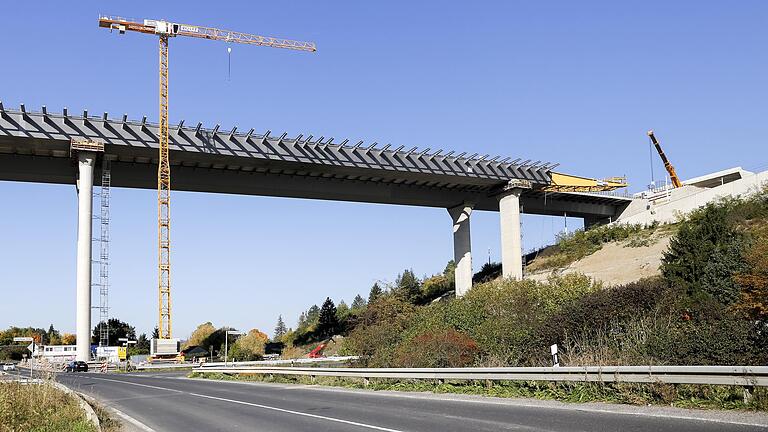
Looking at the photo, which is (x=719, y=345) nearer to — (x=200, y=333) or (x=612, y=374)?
(x=612, y=374)

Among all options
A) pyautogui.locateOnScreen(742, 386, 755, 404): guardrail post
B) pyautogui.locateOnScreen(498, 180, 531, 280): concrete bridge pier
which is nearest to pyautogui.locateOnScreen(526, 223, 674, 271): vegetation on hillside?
pyautogui.locateOnScreen(498, 180, 531, 280): concrete bridge pier

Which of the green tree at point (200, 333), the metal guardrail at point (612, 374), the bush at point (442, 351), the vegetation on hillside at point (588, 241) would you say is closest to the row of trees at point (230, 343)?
the green tree at point (200, 333)

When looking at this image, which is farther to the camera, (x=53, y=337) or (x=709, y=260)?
(x=53, y=337)

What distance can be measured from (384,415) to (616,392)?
498 centimetres

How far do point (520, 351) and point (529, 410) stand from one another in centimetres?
961

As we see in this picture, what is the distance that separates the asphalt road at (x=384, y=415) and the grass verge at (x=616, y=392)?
719mm

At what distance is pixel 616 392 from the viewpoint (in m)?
14.7

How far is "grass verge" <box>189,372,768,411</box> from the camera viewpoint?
1233cm

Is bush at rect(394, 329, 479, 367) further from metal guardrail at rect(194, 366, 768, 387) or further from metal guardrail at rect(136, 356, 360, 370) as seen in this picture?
metal guardrail at rect(136, 356, 360, 370)

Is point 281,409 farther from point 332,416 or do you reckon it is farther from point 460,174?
point 460,174

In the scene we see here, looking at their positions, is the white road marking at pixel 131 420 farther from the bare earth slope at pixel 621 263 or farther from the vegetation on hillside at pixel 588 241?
the vegetation on hillside at pixel 588 241

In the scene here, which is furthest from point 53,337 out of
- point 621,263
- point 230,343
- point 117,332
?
point 621,263

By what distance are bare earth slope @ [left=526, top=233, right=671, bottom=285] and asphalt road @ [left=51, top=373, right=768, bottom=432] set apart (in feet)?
118

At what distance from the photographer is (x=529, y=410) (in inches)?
567
